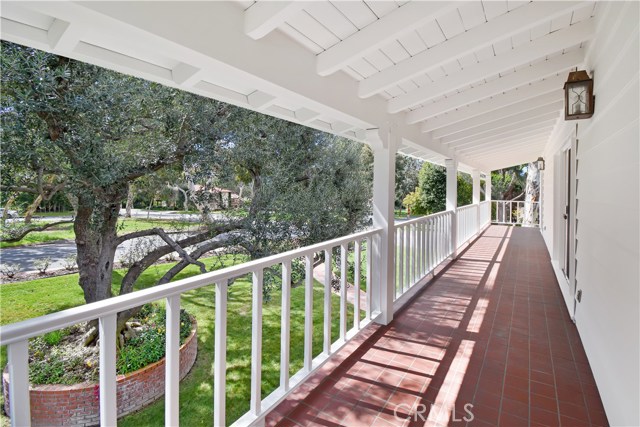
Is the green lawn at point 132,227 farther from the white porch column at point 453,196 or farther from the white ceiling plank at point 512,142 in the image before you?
the white ceiling plank at point 512,142

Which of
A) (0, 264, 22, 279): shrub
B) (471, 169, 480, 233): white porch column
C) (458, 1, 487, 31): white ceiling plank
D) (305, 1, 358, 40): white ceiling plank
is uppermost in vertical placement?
(458, 1, 487, 31): white ceiling plank

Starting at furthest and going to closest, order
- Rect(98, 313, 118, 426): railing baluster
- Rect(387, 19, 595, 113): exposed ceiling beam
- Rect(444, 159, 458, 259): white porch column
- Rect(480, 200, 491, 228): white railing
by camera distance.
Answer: Rect(480, 200, 491, 228): white railing, Rect(444, 159, 458, 259): white porch column, Rect(387, 19, 595, 113): exposed ceiling beam, Rect(98, 313, 118, 426): railing baluster

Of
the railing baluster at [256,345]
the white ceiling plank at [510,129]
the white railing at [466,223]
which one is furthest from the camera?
the white railing at [466,223]

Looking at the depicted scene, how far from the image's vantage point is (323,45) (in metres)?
2.35

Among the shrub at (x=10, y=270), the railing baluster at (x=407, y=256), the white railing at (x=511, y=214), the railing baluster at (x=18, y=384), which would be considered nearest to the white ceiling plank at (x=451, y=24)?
the railing baluster at (x=407, y=256)

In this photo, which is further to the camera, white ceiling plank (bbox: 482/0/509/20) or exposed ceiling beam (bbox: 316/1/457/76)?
white ceiling plank (bbox: 482/0/509/20)

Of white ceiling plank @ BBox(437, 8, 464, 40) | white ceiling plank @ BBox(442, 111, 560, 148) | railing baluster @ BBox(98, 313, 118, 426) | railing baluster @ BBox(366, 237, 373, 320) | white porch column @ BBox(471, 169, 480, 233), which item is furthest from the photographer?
white porch column @ BBox(471, 169, 480, 233)

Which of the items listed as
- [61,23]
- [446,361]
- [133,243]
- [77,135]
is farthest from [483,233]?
[61,23]

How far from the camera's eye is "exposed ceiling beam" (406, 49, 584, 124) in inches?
136

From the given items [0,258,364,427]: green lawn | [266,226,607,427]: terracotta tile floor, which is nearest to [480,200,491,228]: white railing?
[0,258,364,427]: green lawn

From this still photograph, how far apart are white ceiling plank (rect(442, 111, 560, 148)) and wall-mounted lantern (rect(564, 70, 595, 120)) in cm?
254

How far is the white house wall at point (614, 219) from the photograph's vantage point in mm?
1744

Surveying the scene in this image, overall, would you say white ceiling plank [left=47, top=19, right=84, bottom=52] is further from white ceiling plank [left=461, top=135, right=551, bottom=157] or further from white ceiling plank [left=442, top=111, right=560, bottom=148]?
white ceiling plank [left=461, top=135, right=551, bottom=157]

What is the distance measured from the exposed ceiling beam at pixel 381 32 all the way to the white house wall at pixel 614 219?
100 centimetres
